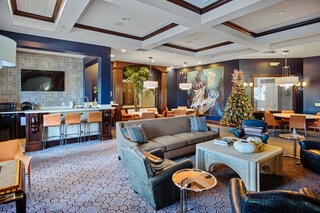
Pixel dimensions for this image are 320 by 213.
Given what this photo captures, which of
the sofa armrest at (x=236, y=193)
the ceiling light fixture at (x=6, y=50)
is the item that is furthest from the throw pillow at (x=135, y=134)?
the ceiling light fixture at (x=6, y=50)

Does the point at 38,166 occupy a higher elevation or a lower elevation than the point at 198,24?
lower

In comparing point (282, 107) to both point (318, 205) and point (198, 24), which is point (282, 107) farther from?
point (318, 205)

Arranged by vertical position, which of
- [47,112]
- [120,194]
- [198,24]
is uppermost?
[198,24]

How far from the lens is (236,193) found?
174 cm

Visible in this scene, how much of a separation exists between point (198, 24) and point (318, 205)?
13.2ft

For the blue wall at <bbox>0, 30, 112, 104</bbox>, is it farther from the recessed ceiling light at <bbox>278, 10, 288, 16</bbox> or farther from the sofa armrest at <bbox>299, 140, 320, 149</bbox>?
the sofa armrest at <bbox>299, 140, 320, 149</bbox>

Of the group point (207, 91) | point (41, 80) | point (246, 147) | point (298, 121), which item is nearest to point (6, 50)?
point (246, 147)

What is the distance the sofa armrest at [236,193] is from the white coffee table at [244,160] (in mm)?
1371

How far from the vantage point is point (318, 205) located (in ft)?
3.87

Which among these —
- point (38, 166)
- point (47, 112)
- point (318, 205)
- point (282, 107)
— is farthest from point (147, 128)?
point (282, 107)

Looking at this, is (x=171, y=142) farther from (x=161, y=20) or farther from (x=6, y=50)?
(x=6, y=50)

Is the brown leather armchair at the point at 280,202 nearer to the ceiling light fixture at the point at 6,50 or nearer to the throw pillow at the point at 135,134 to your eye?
the ceiling light fixture at the point at 6,50

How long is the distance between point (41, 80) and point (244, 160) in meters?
7.82

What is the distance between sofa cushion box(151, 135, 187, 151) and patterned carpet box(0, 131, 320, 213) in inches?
39.8
